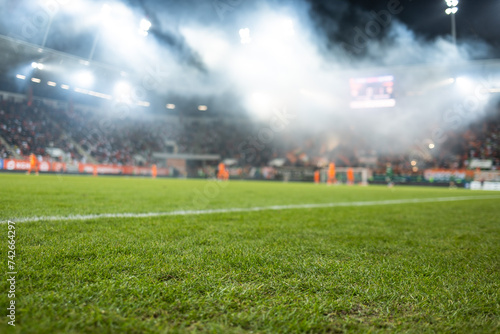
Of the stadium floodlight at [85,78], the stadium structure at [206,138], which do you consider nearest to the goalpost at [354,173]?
the stadium structure at [206,138]

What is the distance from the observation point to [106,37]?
1708 centimetres

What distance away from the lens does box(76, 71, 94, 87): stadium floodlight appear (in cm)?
2431

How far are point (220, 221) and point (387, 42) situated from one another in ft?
70.8

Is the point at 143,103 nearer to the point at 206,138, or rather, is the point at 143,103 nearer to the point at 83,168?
the point at 206,138

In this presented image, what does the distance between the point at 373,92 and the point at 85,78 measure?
25.7m

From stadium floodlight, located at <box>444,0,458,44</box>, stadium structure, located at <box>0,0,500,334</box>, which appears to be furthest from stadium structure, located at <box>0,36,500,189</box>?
stadium floodlight, located at <box>444,0,458,44</box>

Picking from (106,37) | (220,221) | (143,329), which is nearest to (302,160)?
(106,37)

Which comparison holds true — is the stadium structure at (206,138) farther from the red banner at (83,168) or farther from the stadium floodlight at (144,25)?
the stadium floodlight at (144,25)

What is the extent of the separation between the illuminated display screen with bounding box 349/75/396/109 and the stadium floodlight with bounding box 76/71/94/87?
23.4 metres

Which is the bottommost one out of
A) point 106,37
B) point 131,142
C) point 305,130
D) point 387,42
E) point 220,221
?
point 220,221

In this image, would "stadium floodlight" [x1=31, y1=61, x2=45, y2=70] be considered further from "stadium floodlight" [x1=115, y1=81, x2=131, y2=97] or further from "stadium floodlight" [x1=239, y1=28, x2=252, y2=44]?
"stadium floodlight" [x1=239, y1=28, x2=252, y2=44]

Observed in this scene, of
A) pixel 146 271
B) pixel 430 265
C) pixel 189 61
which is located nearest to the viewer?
pixel 146 271

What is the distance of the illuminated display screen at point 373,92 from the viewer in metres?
23.4

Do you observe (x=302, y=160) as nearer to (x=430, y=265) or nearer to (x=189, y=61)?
(x=189, y=61)
